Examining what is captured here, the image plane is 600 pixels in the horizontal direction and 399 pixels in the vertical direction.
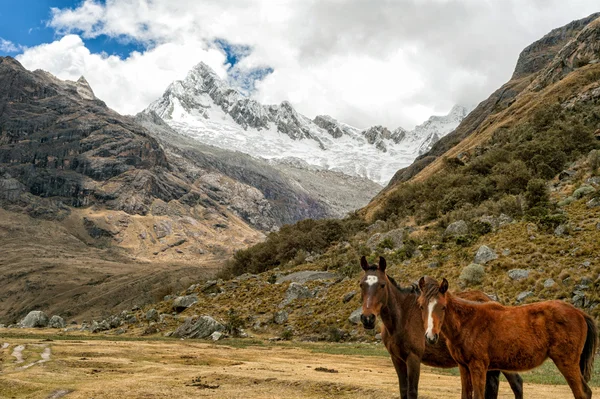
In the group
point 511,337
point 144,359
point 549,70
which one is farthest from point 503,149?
point 511,337

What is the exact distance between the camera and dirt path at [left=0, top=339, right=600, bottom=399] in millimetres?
14125

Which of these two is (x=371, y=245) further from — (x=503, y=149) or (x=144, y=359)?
(x=144, y=359)

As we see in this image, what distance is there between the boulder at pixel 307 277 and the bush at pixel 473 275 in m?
16.3

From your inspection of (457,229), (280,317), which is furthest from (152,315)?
(457,229)

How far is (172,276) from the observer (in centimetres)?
12700

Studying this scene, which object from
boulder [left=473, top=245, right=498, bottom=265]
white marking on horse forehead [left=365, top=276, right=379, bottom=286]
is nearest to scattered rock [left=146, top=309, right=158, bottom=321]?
boulder [left=473, top=245, right=498, bottom=265]

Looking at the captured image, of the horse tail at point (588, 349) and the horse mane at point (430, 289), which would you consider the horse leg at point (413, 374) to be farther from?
the horse tail at point (588, 349)

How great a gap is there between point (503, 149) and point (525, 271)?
31.1m

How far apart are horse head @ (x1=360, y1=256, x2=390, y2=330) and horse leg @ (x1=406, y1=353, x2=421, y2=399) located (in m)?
1.25

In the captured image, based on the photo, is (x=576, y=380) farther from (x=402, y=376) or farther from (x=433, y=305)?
(x=402, y=376)

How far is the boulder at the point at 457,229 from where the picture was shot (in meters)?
41.1

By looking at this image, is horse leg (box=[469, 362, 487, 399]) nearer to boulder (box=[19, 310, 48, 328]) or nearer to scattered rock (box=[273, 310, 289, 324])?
scattered rock (box=[273, 310, 289, 324])

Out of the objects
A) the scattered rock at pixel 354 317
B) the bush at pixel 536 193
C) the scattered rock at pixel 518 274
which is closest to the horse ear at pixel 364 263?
the scattered rock at pixel 518 274

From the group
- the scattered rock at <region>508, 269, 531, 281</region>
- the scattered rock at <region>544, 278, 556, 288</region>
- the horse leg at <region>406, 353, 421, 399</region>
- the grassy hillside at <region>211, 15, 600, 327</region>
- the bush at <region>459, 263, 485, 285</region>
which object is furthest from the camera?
the bush at <region>459, 263, 485, 285</region>
